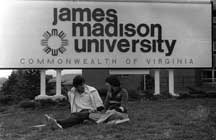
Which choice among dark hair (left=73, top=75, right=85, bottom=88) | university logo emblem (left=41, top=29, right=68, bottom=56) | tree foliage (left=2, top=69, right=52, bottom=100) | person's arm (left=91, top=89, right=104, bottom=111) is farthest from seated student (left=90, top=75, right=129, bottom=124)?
tree foliage (left=2, top=69, right=52, bottom=100)

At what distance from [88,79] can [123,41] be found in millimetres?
6354

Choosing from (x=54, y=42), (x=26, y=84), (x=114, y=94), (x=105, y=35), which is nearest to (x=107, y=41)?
(x=105, y=35)

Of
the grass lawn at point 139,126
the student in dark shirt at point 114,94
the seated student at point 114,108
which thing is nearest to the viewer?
the grass lawn at point 139,126

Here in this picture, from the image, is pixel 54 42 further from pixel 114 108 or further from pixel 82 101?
pixel 114 108

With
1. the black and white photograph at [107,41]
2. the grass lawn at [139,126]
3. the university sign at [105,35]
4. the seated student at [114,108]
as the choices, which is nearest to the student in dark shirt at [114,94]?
the seated student at [114,108]

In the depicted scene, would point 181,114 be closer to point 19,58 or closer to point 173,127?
point 173,127

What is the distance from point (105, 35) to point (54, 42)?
62.7 inches

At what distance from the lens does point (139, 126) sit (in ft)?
21.6

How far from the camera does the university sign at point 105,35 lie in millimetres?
10695

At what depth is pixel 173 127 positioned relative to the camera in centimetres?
641

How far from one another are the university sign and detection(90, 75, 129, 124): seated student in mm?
3921

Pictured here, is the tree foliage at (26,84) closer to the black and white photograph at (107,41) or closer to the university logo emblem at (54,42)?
the black and white photograph at (107,41)

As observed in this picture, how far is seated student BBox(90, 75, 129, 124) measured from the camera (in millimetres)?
6797

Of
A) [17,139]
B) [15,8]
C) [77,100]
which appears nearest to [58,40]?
[15,8]
